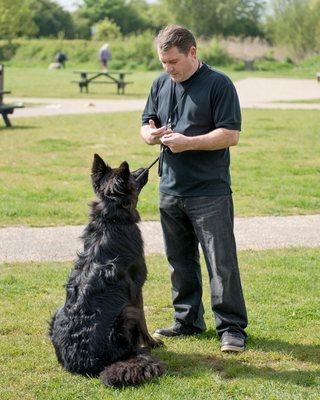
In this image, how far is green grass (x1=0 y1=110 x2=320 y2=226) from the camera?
10.6 meters

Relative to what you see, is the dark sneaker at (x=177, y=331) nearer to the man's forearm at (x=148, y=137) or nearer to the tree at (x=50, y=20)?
the man's forearm at (x=148, y=137)

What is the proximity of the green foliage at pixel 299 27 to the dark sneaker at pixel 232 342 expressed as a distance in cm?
6817

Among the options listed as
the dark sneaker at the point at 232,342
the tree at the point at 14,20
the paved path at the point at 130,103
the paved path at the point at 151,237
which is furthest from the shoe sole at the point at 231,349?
the tree at the point at 14,20

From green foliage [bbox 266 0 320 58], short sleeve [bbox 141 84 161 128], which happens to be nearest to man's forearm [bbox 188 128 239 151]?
short sleeve [bbox 141 84 161 128]

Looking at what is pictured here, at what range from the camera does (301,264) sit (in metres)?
8.09

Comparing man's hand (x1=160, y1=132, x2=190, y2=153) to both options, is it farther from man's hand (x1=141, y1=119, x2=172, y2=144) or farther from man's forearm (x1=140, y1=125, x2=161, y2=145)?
man's forearm (x1=140, y1=125, x2=161, y2=145)

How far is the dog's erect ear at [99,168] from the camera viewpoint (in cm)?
525

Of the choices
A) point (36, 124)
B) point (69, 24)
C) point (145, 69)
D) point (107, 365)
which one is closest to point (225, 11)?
point (69, 24)

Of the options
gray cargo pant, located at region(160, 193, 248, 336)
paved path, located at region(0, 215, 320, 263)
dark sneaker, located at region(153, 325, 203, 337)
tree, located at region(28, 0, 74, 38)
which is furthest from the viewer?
tree, located at region(28, 0, 74, 38)

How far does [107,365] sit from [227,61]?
2409 inches

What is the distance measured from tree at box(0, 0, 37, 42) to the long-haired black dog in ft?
259

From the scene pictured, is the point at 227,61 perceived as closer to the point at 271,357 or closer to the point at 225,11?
the point at 225,11

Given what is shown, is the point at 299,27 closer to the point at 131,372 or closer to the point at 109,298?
the point at 109,298

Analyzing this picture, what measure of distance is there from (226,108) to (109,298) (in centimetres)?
158
